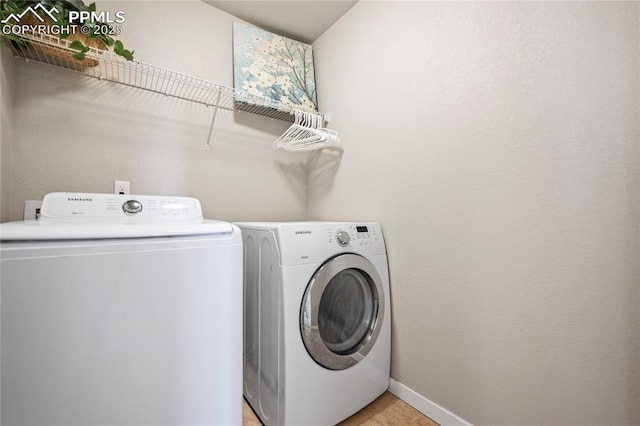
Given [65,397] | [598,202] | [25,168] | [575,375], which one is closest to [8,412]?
[65,397]

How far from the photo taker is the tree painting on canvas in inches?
70.7

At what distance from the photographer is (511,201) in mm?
1067

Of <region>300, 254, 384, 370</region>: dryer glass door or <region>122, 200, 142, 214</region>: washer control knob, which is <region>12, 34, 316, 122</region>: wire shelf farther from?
<region>300, 254, 384, 370</region>: dryer glass door

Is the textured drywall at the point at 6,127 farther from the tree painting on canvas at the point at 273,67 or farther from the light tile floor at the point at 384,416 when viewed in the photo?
the light tile floor at the point at 384,416

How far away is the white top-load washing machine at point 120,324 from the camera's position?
0.69 meters

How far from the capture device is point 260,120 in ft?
6.43

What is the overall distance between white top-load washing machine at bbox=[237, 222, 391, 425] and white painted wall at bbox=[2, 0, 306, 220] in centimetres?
57

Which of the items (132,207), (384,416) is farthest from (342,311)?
(132,207)

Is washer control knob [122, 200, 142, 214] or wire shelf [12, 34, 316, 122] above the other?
wire shelf [12, 34, 316, 122]

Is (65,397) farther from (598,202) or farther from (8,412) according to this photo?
(598,202)

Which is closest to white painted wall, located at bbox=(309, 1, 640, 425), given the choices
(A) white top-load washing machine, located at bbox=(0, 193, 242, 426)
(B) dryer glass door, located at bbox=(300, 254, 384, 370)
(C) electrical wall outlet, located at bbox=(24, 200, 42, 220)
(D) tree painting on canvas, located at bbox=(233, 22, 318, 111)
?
(B) dryer glass door, located at bbox=(300, 254, 384, 370)

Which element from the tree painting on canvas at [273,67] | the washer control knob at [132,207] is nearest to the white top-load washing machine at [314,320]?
the washer control knob at [132,207]

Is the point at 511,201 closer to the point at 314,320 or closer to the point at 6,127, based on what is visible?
the point at 314,320

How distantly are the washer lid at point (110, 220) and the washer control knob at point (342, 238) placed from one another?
1.76 ft
